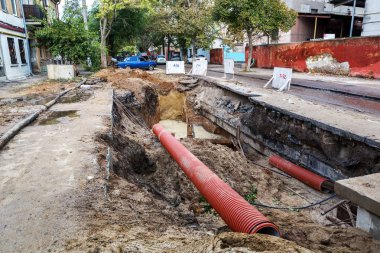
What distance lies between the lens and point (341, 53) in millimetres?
17078

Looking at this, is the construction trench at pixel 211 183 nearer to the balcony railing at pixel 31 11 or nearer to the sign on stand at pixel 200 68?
the sign on stand at pixel 200 68

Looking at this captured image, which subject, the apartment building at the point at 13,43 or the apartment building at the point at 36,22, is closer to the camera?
the apartment building at the point at 13,43

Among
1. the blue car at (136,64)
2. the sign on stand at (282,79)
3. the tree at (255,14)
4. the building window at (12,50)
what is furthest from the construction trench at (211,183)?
the blue car at (136,64)

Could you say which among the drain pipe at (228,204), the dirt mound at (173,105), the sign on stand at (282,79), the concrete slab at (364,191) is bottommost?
the dirt mound at (173,105)

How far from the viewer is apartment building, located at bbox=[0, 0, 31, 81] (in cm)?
1714

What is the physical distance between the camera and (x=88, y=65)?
72.8 feet

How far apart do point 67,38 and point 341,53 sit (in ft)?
53.0

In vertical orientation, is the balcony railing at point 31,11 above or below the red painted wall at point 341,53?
above

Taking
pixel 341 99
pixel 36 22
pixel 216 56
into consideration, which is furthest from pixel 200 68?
pixel 216 56

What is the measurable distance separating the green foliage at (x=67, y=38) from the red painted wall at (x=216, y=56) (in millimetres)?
20442

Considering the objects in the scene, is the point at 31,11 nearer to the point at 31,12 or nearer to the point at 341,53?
the point at 31,12

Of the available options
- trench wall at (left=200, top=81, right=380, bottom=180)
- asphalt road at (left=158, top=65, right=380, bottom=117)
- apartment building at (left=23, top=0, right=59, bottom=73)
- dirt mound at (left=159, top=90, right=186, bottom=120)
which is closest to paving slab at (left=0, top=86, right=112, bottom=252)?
trench wall at (left=200, top=81, right=380, bottom=180)

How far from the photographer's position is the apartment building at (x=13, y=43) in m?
17.1

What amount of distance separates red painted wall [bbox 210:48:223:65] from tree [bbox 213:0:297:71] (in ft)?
52.4
